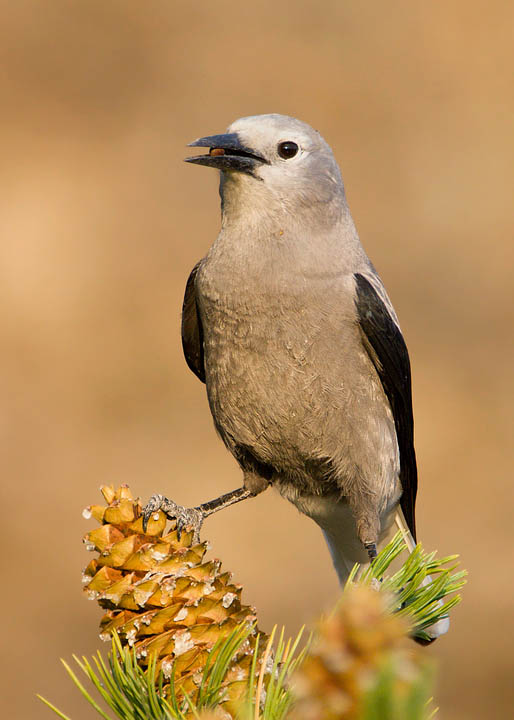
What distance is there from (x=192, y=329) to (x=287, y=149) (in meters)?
0.92

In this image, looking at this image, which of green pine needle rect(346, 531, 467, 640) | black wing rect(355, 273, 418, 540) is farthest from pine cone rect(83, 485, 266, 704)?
black wing rect(355, 273, 418, 540)

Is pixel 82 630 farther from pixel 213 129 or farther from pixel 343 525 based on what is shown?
pixel 213 129

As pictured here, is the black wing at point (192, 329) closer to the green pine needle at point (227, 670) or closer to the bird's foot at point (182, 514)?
the bird's foot at point (182, 514)

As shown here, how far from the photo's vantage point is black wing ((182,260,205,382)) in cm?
378

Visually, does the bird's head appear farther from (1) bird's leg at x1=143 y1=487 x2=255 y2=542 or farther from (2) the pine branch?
(2) the pine branch

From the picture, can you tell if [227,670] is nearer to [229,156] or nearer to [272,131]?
[229,156]

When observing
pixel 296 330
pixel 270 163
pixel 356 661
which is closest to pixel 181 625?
pixel 356 661

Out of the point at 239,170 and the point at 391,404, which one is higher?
the point at 239,170

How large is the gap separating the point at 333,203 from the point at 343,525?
4.95 feet

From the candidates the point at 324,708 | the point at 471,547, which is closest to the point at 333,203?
the point at 324,708

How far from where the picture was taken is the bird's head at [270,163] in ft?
10.9

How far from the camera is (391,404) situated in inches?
144

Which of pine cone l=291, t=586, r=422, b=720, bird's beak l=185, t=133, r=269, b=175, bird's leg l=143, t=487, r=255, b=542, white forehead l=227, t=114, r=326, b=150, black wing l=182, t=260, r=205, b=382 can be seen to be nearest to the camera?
pine cone l=291, t=586, r=422, b=720

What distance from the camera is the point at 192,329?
3.89m
